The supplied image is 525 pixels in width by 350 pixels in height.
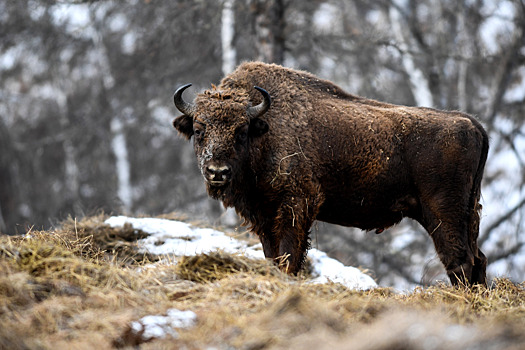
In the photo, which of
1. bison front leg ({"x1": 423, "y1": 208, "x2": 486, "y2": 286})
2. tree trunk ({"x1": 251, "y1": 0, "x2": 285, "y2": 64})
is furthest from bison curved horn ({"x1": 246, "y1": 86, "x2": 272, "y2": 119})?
tree trunk ({"x1": 251, "y1": 0, "x2": 285, "y2": 64})

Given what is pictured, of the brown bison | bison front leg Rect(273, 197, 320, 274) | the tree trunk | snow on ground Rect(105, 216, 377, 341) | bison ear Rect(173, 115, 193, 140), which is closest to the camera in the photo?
bison front leg Rect(273, 197, 320, 274)

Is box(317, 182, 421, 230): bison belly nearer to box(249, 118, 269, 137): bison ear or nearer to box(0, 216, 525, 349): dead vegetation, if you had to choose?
box(249, 118, 269, 137): bison ear

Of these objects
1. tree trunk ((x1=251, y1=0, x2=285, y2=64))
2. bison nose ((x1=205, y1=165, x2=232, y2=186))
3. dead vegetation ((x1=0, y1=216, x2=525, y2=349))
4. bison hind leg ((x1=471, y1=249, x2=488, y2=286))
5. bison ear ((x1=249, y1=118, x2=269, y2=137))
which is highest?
tree trunk ((x1=251, y1=0, x2=285, y2=64))

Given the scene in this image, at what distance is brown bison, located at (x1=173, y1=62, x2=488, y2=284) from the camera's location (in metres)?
6.38

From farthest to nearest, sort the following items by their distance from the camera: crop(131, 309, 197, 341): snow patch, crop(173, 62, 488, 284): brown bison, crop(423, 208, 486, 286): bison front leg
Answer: crop(423, 208, 486, 286): bison front leg → crop(173, 62, 488, 284): brown bison → crop(131, 309, 197, 341): snow patch

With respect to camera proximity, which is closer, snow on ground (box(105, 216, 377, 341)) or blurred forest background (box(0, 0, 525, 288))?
snow on ground (box(105, 216, 377, 341))

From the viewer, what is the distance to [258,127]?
Result: 648 cm

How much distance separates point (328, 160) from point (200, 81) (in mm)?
10877

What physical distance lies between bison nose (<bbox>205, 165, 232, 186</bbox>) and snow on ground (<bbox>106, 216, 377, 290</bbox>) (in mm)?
1608

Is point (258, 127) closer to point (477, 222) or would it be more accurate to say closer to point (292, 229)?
point (292, 229)

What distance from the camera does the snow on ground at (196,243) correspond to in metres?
7.49

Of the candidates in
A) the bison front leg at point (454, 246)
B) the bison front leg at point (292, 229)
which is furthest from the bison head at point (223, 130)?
the bison front leg at point (454, 246)

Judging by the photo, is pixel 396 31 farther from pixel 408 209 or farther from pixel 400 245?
pixel 408 209

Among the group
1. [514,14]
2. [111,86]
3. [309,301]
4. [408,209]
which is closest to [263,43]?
[408,209]
